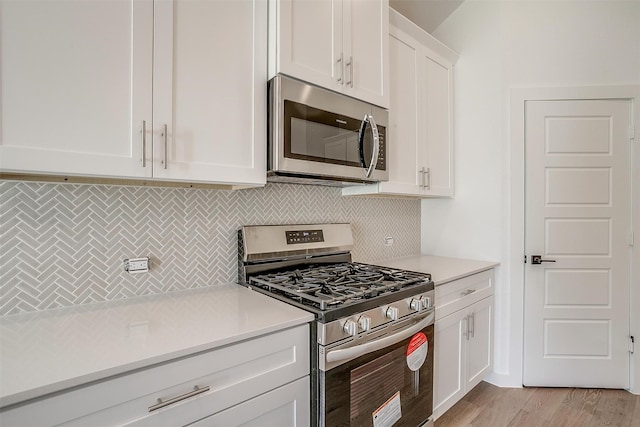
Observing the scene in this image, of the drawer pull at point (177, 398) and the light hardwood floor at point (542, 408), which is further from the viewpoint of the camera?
the light hardwood floor at point (542, 408)

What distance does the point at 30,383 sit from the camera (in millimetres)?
702

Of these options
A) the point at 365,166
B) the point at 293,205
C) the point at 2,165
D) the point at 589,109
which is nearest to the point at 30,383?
the point at 2,165

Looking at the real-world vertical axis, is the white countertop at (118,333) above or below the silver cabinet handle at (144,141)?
below

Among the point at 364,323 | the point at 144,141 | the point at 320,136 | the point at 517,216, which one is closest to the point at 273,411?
the point at 364,323

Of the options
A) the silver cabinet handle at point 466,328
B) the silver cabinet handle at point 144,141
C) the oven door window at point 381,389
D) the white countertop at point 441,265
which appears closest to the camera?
the silver cabinet handle at point 144,141

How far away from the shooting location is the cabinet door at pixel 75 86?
895 mm

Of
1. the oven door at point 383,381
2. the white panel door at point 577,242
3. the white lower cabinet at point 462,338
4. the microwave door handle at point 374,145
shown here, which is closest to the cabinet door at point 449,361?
the white lower cabinet at point 462,338

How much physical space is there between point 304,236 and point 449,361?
1149 mm

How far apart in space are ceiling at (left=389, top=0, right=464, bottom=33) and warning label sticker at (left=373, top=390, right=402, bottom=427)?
259cm

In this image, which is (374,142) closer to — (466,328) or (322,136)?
(322,136)

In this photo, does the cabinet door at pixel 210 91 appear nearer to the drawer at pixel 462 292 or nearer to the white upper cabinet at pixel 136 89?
the white upper cabinet at pixel 136 89

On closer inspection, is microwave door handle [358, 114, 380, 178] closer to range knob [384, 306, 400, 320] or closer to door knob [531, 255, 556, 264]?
range knob [384, 306, 400, 320]

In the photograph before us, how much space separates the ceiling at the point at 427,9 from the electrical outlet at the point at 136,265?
240 cm

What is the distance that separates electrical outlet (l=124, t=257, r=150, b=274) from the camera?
1326mm
